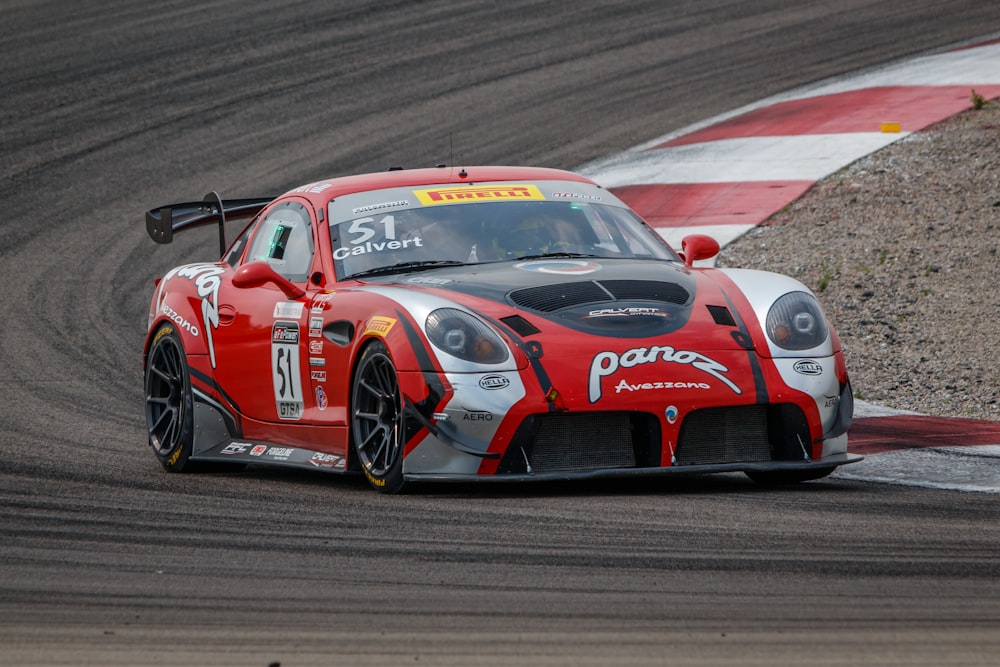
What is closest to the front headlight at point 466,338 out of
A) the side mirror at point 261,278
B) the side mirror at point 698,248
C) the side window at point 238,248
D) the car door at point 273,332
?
the car door at point 273,332

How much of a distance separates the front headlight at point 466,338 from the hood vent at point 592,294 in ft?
0.79

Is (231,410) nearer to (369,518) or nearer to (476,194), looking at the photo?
→ (476,194)

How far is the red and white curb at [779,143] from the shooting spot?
1246 cm

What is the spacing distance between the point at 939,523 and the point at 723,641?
169cm

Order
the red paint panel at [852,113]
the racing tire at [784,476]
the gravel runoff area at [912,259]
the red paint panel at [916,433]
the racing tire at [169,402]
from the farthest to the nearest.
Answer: the red paint panel at [852,113] < the gravel runoff area at [912,259] < the racing tire at [169,402] < the red paint panel at [916,433] < the racing tire at [784,476]

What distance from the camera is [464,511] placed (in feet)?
18.4

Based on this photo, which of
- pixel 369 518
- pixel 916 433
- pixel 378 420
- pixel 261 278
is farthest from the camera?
pixel 916 433

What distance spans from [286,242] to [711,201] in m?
5.69

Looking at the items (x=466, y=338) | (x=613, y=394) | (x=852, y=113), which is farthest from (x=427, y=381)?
(x=852, y=113)

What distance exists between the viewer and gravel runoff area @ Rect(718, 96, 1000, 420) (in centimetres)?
879

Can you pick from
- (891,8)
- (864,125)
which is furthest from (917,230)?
(891,8)

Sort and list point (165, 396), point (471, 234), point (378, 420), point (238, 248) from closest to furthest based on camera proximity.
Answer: point (378, 420) → point (471, 234) → point (165, 396) → point (238, 248)

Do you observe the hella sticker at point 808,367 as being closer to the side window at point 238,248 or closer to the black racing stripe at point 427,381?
the black racing stripe at point 427,381

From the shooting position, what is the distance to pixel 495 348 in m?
6.07
